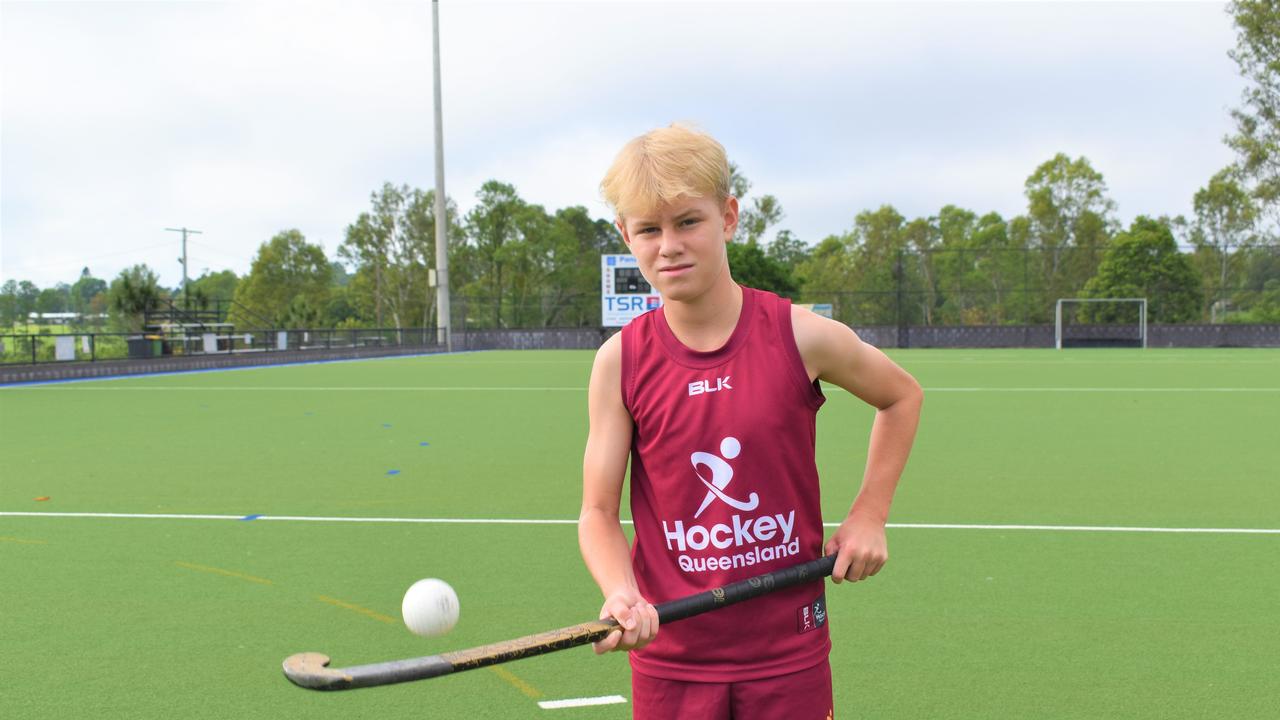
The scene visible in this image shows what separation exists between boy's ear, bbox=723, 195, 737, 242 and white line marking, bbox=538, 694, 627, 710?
6.86ft

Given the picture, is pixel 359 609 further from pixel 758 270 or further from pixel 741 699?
pixel 758 270

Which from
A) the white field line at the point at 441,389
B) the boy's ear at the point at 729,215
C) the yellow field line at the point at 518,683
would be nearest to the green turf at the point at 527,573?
the yellow field line at the point at 518,683

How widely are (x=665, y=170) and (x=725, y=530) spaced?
70 centimetres

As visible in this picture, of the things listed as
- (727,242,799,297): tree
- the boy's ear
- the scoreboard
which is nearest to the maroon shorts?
the boy's ear

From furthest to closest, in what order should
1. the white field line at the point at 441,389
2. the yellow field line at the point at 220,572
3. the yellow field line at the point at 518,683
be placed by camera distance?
1. the white field line at the point at 441,389
2. the yellow field line at the point at 220,572
3. the yellow field line at the point at 518,683

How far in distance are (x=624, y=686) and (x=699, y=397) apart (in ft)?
6.83

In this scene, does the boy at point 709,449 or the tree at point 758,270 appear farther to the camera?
the tree at point 758,270

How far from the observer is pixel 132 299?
114 ft

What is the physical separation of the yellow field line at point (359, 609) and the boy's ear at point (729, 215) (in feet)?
10.1

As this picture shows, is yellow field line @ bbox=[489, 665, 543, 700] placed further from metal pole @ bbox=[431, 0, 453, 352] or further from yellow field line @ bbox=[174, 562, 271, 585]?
metal pole @ bbox=[431, 0, 453, 352]

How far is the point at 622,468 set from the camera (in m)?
2.10

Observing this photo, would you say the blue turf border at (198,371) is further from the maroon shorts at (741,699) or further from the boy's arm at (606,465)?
the maroon shorts at (741,699)

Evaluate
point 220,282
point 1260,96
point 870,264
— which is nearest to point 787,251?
point 870,264

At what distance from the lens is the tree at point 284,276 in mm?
73750
